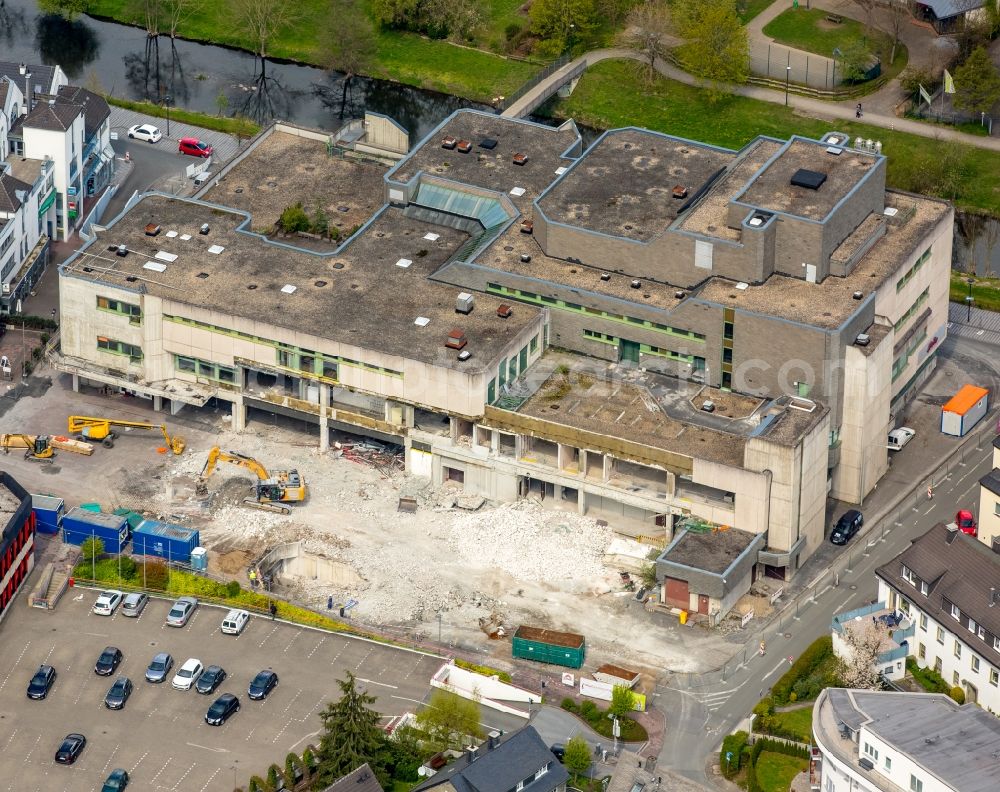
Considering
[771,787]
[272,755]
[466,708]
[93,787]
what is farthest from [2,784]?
[771,787]

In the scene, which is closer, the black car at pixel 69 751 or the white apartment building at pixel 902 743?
the white apartment building at pixel 902 743

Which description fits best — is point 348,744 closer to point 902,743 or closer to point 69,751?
point 69,751

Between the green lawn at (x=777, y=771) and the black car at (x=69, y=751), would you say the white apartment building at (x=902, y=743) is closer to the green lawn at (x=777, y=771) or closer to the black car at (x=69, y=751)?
the green lawn at (x=777, y=771)

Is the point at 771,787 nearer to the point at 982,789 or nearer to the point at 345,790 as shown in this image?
the point at 982,789

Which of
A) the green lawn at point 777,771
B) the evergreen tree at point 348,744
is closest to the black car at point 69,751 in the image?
the evergreen tree at point 348,744

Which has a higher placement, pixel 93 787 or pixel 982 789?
pixel 982 789

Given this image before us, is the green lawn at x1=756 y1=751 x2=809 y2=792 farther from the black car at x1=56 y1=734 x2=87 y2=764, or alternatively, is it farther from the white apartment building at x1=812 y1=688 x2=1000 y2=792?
the black car at x1=56 y1=734 x2=87 y2=764

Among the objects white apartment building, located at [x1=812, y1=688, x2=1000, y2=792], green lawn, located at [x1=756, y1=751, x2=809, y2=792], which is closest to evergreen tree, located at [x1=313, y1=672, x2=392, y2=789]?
green lawn, located at [x1=756, y1=751, x2=809, y2=792]
